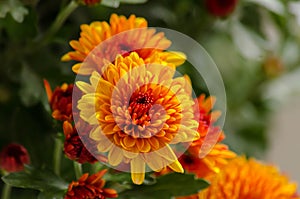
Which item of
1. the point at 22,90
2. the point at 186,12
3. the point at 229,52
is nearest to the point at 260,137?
the point at 229,52

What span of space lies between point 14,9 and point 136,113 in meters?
0.21

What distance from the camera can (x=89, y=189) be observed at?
0.48 meters

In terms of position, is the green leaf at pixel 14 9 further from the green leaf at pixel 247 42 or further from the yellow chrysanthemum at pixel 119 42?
the green leaf at pixel 247 42

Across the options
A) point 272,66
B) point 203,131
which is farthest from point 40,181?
point 272,66

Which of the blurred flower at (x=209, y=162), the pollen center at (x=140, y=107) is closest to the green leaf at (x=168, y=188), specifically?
the blurred flower at (x=209, y=162)

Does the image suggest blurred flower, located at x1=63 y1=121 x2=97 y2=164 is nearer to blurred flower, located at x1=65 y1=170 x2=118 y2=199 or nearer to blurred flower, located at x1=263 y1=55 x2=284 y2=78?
blurred flower, located at x1=65 y1=170 x2=118 y2=199

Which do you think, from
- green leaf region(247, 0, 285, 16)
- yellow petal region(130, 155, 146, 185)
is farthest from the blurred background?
yellow petal region(130, 155, 146, 185)

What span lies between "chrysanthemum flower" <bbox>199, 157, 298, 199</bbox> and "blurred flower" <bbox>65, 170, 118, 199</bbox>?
4.0 inches

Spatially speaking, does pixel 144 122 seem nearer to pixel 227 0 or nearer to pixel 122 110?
pixel 122 110

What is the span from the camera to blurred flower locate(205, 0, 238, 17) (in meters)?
0.71

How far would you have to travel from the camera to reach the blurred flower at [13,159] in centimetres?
55

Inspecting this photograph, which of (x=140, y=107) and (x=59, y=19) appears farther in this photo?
(x=59, y=19)

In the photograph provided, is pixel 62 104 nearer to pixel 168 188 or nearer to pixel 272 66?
pixel 168 188

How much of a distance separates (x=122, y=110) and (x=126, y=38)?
0.27ft
